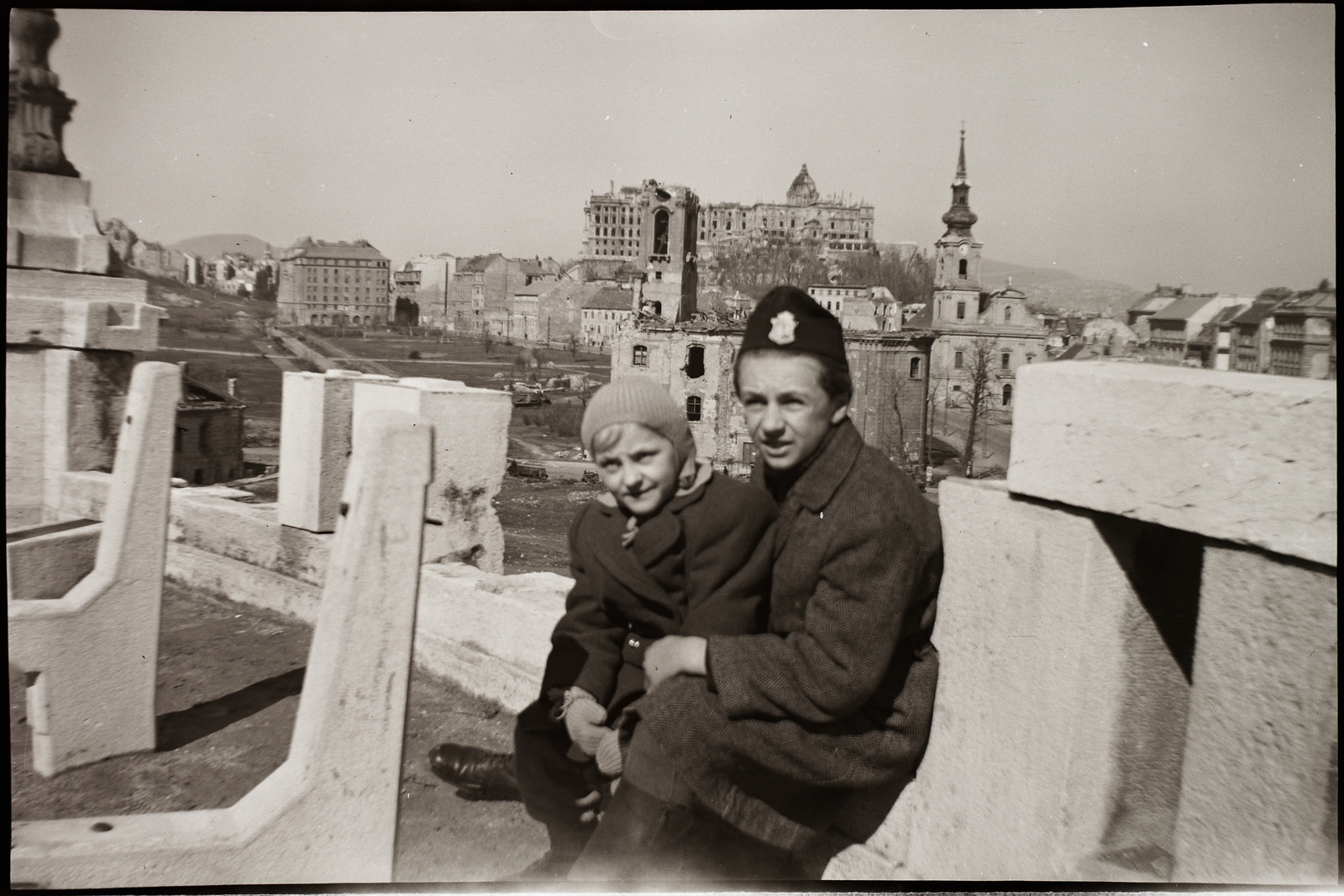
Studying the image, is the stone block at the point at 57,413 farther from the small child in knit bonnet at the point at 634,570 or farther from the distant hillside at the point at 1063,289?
the distant hillside at the point at 1063,289

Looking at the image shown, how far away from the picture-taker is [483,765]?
303cm

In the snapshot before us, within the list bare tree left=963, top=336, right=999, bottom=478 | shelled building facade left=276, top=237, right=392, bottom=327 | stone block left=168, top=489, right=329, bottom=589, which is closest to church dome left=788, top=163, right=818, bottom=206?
bare tree left=963, top=336, right=999, bottom=478

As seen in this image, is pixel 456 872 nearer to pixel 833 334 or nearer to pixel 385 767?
pixel 385 767

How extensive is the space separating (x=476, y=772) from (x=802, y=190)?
236cm

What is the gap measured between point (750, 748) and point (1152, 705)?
3.56ft

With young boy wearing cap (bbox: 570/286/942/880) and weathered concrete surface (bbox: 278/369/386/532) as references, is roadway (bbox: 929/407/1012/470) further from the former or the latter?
weathered concrete surface (bbox: 278/369/386/532)

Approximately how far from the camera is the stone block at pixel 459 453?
3334 mm

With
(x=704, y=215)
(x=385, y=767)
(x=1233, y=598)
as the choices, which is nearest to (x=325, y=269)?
(x=704, y=215)

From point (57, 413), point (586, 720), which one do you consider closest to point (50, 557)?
point (57, 413)

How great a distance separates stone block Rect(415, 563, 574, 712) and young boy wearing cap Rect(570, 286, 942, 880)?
992 mm

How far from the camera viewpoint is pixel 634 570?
7.89 ft

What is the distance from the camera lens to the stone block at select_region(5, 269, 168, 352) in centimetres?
393

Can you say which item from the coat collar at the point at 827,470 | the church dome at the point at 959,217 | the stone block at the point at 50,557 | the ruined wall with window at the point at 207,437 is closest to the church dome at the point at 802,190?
the church dome at the point at 959,217

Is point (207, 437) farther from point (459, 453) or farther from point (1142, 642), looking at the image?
point (1142, 642)
